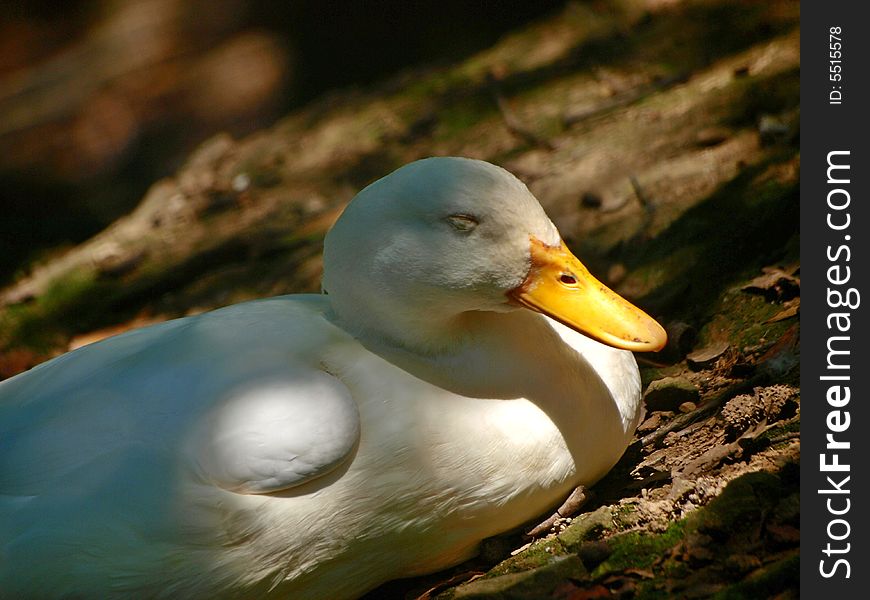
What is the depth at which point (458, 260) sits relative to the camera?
9.22 ft

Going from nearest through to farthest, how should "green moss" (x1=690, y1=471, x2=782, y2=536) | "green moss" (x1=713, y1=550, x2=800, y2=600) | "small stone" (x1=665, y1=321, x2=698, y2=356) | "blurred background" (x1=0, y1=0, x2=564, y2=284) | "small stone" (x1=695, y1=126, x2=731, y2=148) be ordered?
"green moss" (x1=713, y1=550, x2=800, y2=600) < "green moss" (x1=690, y1=471, x2=782, y2=536) < "small stone" (x1=665, y1=321, x2=698, y2=356) < "small stone" (x1=695, y1=126, x2=731, y2=148) < "blurred background" (x1=0, y1=0, x2=564, y2=284)

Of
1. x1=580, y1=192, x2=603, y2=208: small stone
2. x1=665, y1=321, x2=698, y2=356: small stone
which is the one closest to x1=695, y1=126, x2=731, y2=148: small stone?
x1=580, y1=192, x2=603, y2=208: small stone

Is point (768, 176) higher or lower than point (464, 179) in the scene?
higher

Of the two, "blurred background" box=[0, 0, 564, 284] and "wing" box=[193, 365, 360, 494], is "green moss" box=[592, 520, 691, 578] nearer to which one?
"wing" box=[193, 365, 360, 494]

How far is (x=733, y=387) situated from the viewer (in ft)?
10.6

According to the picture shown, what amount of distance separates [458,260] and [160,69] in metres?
5.63

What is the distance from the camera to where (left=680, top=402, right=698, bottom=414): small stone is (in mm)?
3323

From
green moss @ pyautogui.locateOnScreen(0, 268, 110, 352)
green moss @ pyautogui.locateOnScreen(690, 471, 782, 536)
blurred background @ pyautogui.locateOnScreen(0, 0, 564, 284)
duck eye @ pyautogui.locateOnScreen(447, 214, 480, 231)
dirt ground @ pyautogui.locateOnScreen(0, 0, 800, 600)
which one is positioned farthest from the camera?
blurred background @ pyautogui.locateOnScreen(0, 0, 564, 284)

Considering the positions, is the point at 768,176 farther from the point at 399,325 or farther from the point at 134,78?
the point at 134,78

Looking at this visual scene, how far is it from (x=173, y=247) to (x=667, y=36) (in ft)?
10.6

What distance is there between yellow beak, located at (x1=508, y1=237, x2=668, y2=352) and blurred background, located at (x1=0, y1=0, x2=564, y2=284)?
170 inches

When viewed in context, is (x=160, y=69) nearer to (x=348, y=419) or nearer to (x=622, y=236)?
(x=622, y=236)

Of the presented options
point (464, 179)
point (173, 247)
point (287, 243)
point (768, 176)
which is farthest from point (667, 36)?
point (464, 179)

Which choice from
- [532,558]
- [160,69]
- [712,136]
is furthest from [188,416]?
[160,69]
